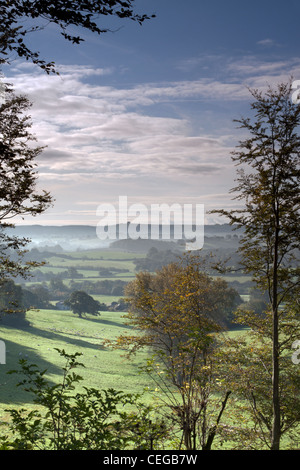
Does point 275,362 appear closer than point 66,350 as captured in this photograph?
Yes

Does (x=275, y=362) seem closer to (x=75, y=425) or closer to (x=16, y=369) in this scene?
(x=75, y=425)

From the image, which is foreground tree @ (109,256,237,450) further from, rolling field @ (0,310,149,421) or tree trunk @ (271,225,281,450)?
rolling field @ (0,310,149,421)

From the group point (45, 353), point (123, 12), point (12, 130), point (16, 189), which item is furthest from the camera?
point (45, 353)

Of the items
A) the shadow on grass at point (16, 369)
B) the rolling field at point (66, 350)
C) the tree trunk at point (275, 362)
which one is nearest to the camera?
the tree trunk at point (275, 362)

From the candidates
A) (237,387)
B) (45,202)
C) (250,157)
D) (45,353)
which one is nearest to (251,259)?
(250,157)

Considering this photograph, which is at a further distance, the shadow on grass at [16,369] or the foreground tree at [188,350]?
the shadow on grass at [16,369]

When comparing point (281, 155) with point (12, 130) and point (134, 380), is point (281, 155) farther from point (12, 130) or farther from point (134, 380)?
point (134, 380)

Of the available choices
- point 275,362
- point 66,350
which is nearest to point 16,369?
point 66,350

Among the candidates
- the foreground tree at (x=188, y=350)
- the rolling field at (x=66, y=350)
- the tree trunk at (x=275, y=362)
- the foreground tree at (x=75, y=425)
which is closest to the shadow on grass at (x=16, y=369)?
the rolling field at (x=66, y=350)

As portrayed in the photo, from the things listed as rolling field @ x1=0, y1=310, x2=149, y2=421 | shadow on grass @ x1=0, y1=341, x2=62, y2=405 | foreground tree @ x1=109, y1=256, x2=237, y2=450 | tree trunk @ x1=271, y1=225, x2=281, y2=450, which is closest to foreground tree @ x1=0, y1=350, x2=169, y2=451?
foreground tree @ x1=109, y1=256, x2=237, y2=450

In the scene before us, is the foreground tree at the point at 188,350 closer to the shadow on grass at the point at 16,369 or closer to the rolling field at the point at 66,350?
the rolling field at the point at 66,350
